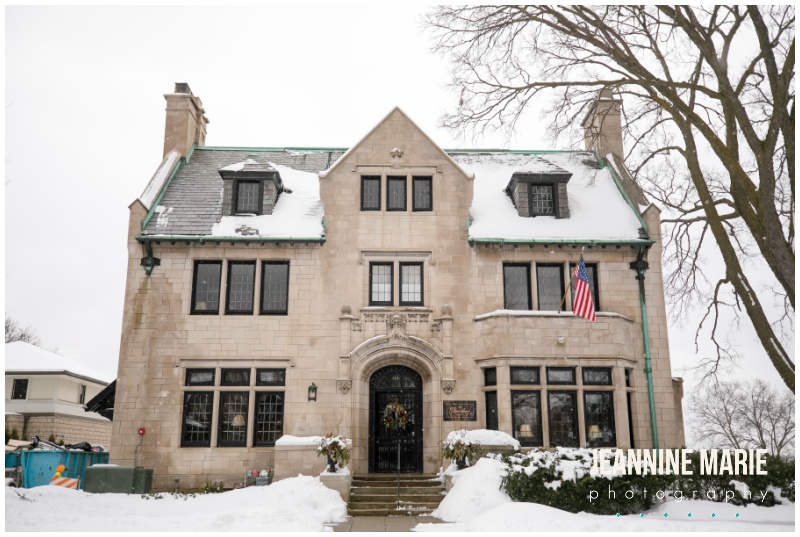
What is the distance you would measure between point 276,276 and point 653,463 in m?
12.5

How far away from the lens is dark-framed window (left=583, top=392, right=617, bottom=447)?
19906mm

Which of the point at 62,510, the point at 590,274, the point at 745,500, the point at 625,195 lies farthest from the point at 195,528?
the point at 625,195

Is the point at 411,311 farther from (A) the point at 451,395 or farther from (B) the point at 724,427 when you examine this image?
(B) the point at 724,427

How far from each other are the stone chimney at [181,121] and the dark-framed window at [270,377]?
966 cm

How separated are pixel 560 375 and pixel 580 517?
24.3 ft

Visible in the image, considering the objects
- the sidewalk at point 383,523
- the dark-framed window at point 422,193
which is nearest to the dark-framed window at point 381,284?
the dark-framed window at point 422,193

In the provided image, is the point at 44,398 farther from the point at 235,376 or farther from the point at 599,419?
the point at 599,419

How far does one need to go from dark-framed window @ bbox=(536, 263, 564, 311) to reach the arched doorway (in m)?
4.73

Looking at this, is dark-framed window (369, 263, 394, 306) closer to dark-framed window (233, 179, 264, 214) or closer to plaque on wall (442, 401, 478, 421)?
plaque on wall (442, 401, 478, 421)

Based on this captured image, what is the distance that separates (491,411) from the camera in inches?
799

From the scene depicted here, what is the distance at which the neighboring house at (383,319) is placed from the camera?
20.1 m

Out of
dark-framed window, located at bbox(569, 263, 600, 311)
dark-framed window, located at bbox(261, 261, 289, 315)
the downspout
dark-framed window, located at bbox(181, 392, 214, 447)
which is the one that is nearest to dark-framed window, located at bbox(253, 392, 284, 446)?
dark-framed window, located at bbox(181, 392, 214, 447)

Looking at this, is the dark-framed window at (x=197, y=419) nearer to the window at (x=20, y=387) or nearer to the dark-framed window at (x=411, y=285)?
the dark-framed window at (x=411, y=285)

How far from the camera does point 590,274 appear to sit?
71.6ft
